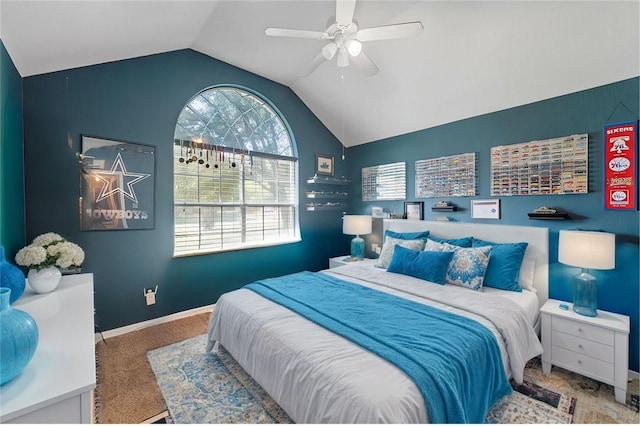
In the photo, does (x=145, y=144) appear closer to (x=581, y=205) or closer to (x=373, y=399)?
(x=373, y=399)

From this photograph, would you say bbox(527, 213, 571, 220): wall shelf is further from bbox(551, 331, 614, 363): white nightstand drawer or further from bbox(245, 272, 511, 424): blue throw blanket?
bbox(245, 272, 511, 424): blue throw blanket

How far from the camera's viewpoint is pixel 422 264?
2.68 m

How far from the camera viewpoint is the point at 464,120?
317 cm

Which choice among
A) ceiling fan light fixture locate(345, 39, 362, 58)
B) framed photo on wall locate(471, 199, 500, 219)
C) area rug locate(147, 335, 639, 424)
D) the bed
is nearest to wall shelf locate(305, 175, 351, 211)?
the bed

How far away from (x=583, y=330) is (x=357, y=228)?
2502mm

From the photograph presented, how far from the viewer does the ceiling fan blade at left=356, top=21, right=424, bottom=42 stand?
6.11ft

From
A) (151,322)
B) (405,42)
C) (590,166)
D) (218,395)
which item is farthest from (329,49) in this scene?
(151,322)

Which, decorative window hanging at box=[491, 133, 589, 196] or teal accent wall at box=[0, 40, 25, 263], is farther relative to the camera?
decorative window hanging at box=[491, 133, 589, 196]

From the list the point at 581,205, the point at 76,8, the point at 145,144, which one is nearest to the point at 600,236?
the point at 581,205

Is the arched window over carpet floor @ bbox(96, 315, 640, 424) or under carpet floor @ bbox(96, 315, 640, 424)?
over

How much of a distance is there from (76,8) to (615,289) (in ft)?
14.4

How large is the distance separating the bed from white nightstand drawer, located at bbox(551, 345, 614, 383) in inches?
9.8

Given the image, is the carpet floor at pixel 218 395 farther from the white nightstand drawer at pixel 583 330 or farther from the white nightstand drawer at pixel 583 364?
the white nightstand drawer at pixel 583 330

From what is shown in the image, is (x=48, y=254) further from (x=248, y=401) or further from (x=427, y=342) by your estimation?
(x=427, y=342)
